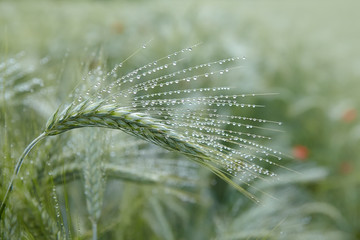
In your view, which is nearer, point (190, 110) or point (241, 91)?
point (190, 110)

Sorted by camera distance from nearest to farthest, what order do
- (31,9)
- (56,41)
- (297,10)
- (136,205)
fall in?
(136,205), (56,41), (31,9), (297,10)

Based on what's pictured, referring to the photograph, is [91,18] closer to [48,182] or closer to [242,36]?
[242,36]

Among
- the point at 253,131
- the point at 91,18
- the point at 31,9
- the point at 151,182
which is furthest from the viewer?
the point at 31,9

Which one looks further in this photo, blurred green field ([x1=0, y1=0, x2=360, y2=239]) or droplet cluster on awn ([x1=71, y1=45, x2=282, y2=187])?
blurred green field ([x1=0, y1=0, x2=360, y2=239])

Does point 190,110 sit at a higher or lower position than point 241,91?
lower

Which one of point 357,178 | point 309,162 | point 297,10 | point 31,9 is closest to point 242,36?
point 309,162

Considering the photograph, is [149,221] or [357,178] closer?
[149,221]

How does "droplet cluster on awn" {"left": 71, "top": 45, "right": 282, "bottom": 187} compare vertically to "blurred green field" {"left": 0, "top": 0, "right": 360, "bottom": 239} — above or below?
below

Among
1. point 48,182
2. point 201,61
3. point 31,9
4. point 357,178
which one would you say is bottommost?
point 48,182
